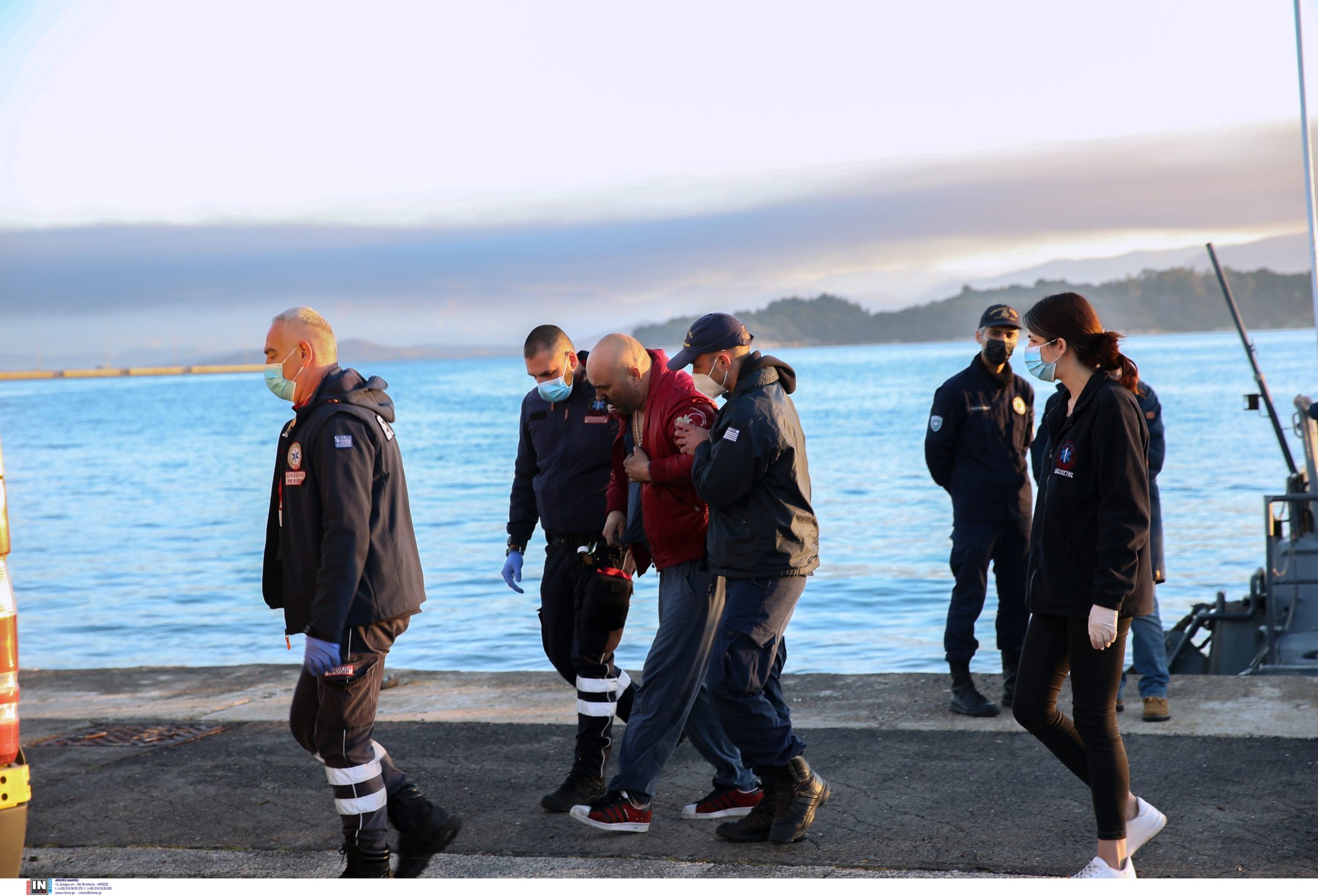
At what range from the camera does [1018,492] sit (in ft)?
20.3

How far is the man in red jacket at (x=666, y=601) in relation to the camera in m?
4.48

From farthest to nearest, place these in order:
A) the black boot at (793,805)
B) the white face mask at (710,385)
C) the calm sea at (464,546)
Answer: the calm sea at (464,546), the white face mask at (710,385), the black boot at (793,805)

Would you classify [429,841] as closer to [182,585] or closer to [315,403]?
[315,403]

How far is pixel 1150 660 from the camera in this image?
5.93 metres

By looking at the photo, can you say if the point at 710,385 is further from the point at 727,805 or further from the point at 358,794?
the point at 358,794

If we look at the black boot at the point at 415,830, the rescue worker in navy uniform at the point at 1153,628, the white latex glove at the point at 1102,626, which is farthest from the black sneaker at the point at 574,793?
the rescue worker in navy uniform at the point at 1153,628

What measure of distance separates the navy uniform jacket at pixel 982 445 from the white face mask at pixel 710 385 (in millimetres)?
1980

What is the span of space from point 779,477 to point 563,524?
1204 mm

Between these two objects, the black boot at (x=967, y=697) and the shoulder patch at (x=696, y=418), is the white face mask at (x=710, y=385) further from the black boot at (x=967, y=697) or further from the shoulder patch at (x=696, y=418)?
the black boot at (x=967, y=697)

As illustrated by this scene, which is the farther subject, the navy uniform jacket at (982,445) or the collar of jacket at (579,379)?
the navy uniform jacket at (982,445)

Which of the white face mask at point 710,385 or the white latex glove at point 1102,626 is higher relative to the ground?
the white face mask at point 710,385

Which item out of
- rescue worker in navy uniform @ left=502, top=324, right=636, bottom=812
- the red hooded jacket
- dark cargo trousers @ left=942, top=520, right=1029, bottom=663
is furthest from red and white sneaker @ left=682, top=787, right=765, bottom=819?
dark cargo trousers @ left=942, top=520, right=1029, bottom=663

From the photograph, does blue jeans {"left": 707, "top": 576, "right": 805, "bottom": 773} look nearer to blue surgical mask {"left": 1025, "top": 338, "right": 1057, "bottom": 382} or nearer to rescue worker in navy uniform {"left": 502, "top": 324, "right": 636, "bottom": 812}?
rescue worker in navy uniform {"left": 502, "top": 324, "right": 636, "bottom": 812}

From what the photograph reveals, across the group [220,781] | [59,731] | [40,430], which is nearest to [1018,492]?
[220,781]
